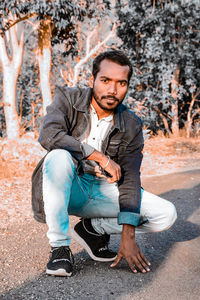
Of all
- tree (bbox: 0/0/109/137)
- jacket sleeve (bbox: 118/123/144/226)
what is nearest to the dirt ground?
jacket sleeve (bbox: 118/123/144/226)

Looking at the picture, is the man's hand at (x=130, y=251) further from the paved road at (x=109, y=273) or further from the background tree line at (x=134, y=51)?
the background tree line at (x=134, y=51)

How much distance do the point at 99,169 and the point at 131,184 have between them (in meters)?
0.27

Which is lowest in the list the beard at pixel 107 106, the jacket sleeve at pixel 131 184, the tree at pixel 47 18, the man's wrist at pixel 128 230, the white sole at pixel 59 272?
the white sole at pixel 59 272

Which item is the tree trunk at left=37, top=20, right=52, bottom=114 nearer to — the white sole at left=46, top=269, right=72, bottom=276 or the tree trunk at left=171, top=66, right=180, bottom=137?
the tree trunk at left=171, top=66, right=180, bottom=137

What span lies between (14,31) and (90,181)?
27.6ft

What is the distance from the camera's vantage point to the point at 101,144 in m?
2.82

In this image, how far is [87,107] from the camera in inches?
109

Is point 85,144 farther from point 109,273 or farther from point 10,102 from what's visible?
point 10,102

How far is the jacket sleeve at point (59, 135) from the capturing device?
2576 mm

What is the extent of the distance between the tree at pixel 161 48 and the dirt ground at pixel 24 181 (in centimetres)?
192

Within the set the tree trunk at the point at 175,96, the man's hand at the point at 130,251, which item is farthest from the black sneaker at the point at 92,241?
the tree trunk at the point at 175,96

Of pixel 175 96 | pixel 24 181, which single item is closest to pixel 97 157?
pixel 24 181

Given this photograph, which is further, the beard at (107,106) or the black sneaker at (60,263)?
the beard at (107,106)

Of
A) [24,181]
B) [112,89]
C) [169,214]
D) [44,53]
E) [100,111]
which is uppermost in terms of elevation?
[44,53]
